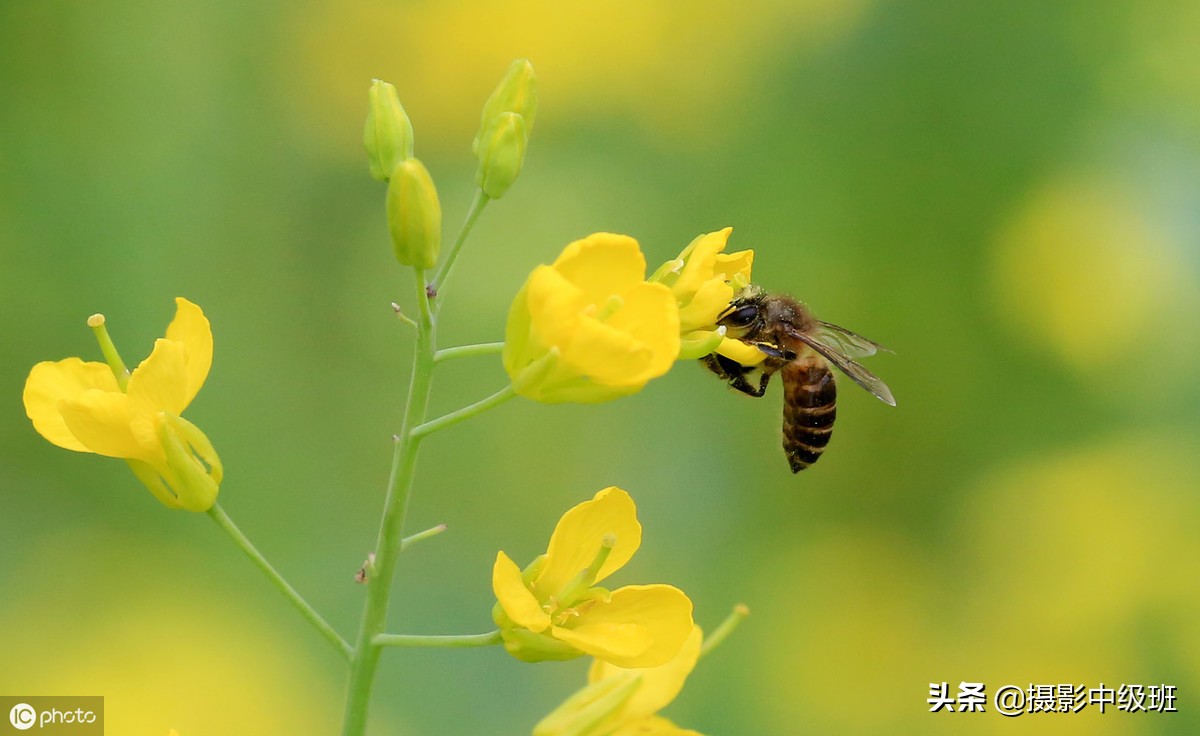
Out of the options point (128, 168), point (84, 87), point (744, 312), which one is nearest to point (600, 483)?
point (744, 312)

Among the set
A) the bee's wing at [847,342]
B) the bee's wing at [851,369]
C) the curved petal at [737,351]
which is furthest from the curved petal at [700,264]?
the bee's wing at [847,342]

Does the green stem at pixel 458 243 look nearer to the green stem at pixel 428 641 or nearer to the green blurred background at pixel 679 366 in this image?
the green stem at pixel 428 641

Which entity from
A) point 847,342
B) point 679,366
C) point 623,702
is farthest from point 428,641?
point 679,366

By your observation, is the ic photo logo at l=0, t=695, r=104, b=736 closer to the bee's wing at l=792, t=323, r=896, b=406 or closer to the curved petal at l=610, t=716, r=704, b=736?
the curved petal at l=610, t=716, r=704, b=736

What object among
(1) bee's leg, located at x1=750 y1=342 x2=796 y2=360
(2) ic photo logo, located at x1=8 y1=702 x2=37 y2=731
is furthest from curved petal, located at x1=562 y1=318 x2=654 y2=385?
(2) ic photo logo, located at x1=8 y1=702 x2=37 y2=731

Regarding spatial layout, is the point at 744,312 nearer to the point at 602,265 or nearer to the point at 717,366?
the point at 717,366
